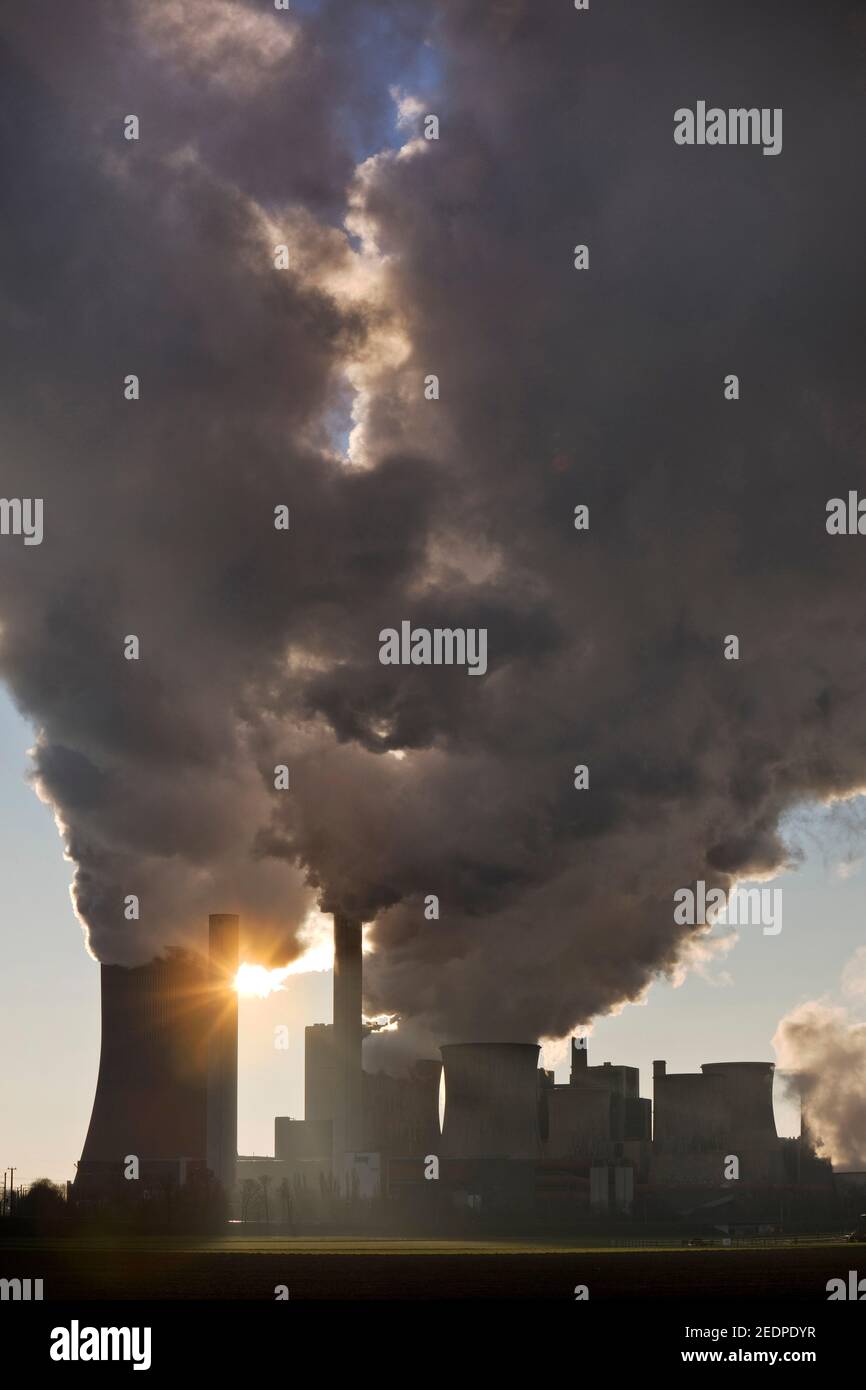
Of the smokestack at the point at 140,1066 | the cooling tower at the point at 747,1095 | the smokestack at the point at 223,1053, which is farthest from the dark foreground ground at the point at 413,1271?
the cooling tower at the point at 747,1095

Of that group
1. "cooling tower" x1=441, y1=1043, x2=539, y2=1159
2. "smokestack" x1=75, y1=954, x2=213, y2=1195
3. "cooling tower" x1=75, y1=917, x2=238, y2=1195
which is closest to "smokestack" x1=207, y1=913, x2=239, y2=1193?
"cooling tower" x1=75, y1=917, x2=238, y2=1195

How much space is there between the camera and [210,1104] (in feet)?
364

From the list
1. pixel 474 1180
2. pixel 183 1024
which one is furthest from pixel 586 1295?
pixel 474 1180

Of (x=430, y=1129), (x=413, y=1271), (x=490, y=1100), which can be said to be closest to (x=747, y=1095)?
(x=490, y=1100)

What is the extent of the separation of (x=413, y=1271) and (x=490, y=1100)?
157 ft

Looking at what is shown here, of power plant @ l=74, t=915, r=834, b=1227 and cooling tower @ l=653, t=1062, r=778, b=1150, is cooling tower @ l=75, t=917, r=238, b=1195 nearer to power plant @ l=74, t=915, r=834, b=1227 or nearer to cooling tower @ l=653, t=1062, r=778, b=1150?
power plant @ l=74, t=915, r=834, b=1227

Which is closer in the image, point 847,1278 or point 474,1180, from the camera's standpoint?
point 847,1278

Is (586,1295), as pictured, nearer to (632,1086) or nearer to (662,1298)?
(662,1298)

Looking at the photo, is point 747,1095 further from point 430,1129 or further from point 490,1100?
point 430,1129

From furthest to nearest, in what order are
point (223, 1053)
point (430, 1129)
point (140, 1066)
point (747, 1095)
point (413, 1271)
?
point (430, 1129)
point (747, 1095)
point (223, 1053)
point (140, 1066)
point (413, 1271)

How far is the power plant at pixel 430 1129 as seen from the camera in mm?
105250

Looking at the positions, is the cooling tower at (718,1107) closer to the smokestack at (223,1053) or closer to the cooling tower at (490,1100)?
the cooling tower at (490,1100)

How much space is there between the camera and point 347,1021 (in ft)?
353
